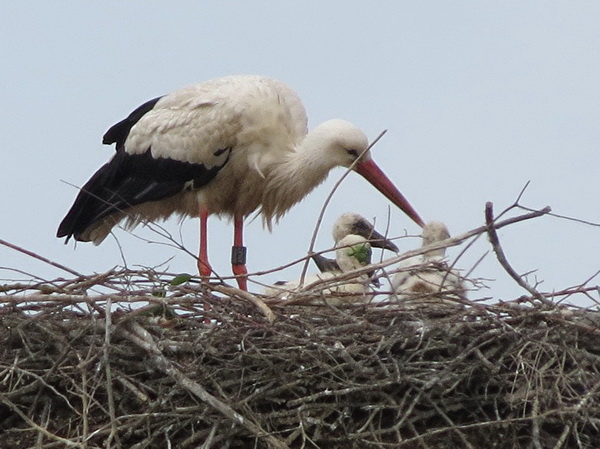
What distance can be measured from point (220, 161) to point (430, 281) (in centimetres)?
125

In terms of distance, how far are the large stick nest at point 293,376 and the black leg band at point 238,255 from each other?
2108mm

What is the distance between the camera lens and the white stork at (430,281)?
5410 millimetres

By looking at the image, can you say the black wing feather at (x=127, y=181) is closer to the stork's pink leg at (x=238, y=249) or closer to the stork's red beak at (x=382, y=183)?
the stork's pink leg at (x=238, y=249)

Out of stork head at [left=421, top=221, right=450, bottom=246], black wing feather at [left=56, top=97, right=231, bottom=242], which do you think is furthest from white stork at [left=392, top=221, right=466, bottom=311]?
black wing feather at [left=56, top=97, right=231, bottom=242]

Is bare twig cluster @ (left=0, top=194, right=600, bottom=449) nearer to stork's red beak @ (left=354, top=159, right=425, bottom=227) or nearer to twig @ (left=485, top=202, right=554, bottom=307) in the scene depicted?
twig @ (left=485, top=202, right=554, bottom=307)

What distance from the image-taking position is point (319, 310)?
548 cm

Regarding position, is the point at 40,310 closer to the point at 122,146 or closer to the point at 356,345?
the point at 356,345

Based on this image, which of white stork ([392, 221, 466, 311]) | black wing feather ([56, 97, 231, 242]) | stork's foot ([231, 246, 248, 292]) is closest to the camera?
white stork ([392, 221, 466, 311])

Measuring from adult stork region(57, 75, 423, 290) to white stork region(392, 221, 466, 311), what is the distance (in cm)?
27

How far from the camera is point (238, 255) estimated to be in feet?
24.5

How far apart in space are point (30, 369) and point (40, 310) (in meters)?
0.21

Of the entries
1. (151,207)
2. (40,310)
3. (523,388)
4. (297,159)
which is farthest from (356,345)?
(151,207)

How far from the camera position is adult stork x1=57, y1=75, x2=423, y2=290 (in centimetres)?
707

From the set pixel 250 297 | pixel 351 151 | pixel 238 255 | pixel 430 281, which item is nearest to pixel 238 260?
pixel 238 255
